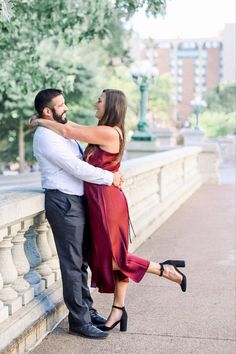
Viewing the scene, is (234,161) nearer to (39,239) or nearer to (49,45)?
(49,45)

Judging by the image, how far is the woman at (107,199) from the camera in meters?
4.88

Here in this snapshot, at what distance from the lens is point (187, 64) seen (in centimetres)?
17138

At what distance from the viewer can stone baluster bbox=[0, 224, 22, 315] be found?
4578mm

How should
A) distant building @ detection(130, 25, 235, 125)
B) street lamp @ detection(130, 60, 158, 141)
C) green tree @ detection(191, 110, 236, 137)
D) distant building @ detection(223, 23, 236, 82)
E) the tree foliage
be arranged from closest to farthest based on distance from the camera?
distant building @ detection(223, 23, 236, 82), street lamp @ detection(130, 60, 158, 141), the tree foliage, green tree @ detection(191, 110, 236, 137), distant building @ detection(130, 25, 235, 125)

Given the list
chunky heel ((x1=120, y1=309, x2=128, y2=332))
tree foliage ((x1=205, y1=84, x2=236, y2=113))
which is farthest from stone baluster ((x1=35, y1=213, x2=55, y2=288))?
tree foliage ((x1=205, y1=84, x2=236, y2=113))

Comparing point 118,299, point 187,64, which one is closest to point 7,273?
point 118,299

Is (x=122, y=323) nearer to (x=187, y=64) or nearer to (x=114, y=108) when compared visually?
(x=114, y=108)

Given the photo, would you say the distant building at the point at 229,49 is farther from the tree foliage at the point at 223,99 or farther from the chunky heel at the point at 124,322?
the tree foliage at the point at 223,99

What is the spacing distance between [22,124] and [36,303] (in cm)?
3160

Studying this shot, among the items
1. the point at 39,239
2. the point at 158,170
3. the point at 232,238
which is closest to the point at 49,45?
the point at 158,170

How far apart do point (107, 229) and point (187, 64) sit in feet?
557

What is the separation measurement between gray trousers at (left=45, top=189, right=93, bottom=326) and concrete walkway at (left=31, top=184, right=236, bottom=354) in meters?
0.42

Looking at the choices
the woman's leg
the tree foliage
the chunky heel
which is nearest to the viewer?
the woman's leg

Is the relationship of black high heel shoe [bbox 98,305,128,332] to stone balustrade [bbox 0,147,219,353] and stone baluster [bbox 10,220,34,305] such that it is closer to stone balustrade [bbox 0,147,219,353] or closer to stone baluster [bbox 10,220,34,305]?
stone balustrade [bbox 0,147,219,353]
